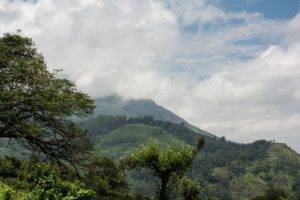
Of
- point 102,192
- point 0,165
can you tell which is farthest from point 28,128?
point 0,165

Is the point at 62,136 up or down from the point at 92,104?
down

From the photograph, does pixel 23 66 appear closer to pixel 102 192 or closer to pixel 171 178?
pixel 171 178

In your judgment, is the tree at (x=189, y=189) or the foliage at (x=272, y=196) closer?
the tree at (x=189, y=189)

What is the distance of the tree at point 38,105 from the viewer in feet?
156

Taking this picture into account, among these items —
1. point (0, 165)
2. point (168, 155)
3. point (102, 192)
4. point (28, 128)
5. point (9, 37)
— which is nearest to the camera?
point (28, 128)

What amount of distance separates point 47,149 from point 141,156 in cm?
2885

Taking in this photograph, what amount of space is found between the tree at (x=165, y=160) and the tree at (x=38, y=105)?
26.2m

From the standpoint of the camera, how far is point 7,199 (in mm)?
40344

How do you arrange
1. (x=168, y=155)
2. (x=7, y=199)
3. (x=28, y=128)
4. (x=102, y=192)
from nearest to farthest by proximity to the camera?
(x=7, y=199) < (x=28, y=128) < (x=168, y=155) < (x=102, y=192)

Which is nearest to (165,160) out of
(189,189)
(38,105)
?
(189,189)

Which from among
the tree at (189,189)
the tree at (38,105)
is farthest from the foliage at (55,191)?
the tree at (189,189)

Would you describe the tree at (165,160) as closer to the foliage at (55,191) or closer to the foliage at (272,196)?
the foliage at (272,196)

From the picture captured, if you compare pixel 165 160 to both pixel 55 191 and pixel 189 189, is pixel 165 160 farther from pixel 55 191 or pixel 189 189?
pixel 55 191

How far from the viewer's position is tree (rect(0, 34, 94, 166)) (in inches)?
1869
